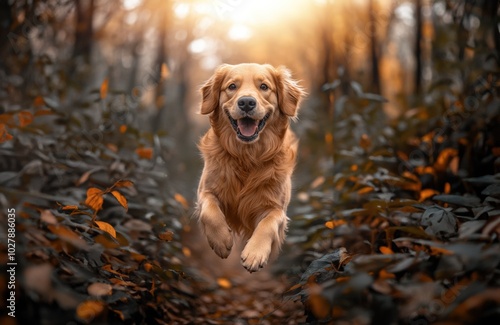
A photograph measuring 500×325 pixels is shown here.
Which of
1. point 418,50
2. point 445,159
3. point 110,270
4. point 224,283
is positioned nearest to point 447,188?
point 445,159

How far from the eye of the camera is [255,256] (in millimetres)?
3016

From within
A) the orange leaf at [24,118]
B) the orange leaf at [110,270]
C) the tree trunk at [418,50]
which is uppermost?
the tree trunk at [418,50]

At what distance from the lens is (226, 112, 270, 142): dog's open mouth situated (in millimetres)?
3562

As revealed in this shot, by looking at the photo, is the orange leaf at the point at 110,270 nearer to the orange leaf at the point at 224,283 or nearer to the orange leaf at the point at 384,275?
the orange leaf at the point at 384,275

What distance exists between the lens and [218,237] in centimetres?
326

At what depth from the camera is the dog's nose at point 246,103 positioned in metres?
3.48

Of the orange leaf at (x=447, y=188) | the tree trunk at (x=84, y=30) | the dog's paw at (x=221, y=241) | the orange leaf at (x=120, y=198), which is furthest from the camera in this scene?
the tree trunk at (x=84, y=30)

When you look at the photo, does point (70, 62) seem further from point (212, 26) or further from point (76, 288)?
point (212, 26)

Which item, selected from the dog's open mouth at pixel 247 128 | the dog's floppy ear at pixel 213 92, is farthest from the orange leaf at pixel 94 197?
the dog's floppy ear at pixel 213 92

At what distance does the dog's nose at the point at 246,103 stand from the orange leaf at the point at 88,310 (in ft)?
6.48

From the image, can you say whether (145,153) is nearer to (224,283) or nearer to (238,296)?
(224,283)

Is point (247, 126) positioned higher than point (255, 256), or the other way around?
point (247, 126)

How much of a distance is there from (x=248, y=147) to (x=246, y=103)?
50 centimetres

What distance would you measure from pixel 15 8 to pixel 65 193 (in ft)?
7.65
